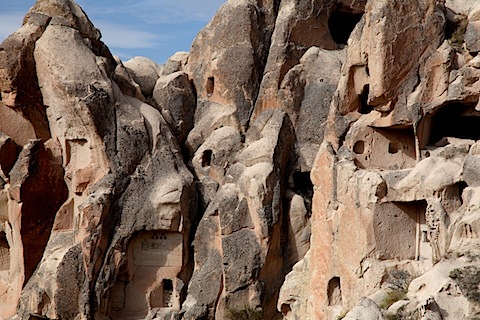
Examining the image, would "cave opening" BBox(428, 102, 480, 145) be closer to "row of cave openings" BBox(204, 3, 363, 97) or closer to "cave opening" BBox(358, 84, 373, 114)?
"cave opening" BBox(358, 84, 373, 114)

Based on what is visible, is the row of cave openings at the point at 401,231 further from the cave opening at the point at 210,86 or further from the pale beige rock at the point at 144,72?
the pale beige rock at the point at 144,72

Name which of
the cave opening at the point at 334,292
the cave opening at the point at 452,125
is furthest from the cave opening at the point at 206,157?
the cave opening at the point at 452,125

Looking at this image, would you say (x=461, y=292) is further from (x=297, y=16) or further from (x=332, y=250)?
(x=297, y=16)

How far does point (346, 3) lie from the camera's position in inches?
854

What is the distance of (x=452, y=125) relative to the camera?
16.0m

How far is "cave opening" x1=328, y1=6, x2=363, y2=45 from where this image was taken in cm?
2234

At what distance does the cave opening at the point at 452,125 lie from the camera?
15633 mm

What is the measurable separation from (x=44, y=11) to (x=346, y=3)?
8718mm

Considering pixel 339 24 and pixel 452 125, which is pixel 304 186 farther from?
pixel 339 24

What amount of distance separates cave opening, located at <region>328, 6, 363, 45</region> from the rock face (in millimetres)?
47

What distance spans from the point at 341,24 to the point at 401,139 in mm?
7844

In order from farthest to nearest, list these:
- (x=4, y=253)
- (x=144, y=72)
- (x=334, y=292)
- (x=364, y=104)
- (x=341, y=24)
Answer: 1. (x=144, y=72)
2. (x=341, y=24)
3. (x=4, y=253)
4. (x=364, y=104)
5. (x=334, y=292)

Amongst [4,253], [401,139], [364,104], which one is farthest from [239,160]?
[4,253]

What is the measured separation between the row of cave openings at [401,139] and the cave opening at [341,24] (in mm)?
7034
